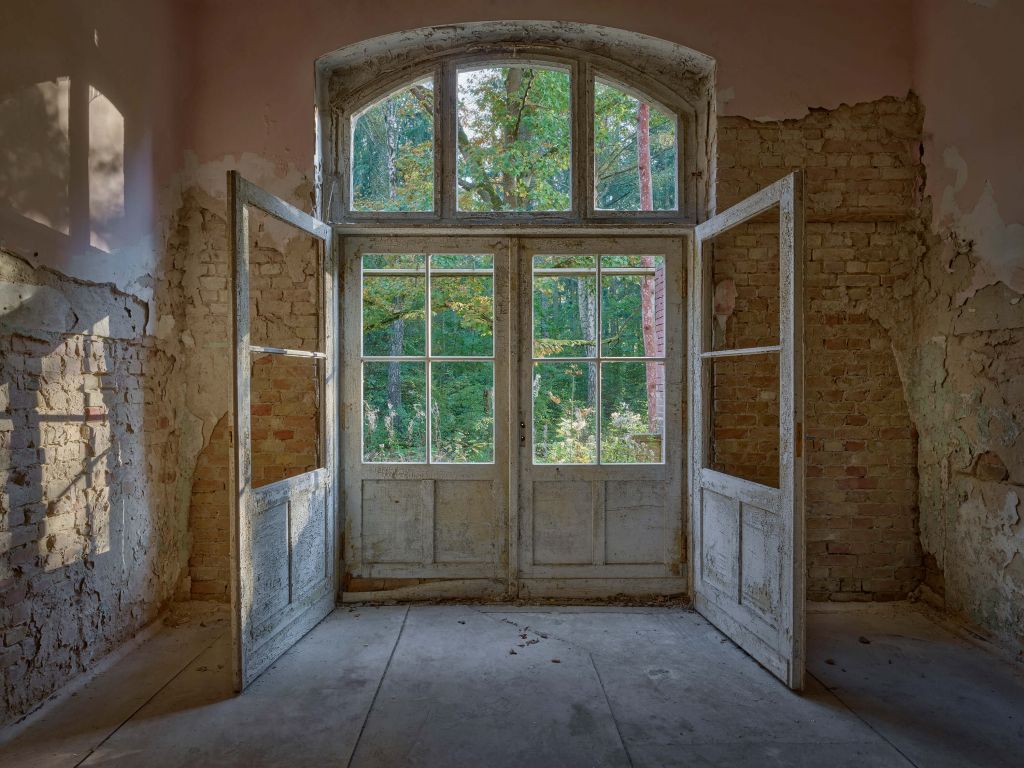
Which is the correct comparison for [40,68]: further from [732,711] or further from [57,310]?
[732,711]

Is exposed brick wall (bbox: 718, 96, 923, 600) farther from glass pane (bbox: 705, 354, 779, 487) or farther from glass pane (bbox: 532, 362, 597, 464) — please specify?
glass pane (bbox: 532, 362, 597, 464)

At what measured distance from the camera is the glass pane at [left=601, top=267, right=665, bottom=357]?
3619 millimetres

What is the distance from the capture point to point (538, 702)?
2.50 m

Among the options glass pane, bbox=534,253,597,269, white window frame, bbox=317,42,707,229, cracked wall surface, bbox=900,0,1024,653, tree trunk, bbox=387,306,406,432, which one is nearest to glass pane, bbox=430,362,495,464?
tree trunk, bbox=387,306,406,432

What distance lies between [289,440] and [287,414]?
15cm

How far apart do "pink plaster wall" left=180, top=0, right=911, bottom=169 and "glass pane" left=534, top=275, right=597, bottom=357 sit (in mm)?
1301

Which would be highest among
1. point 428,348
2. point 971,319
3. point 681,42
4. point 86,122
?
point 681,42

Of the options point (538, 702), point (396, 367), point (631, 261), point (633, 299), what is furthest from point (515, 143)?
point (538, 702)

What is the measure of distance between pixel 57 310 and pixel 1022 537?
4.37 meters

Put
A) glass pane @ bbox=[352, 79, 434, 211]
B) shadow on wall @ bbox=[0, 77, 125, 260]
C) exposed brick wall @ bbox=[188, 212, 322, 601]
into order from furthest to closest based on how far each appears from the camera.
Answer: glass pane @ bbox=[352, 79, 434, 211] < exposed brick wall @ bbox=[188, 212, 322, 601] < shadow on wall @ bbox=[0, 77, 125, 260]

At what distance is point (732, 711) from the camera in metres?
2.44

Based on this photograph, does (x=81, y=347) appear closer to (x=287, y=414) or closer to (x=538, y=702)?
(x=287, y=414)

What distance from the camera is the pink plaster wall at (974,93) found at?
9.46ft

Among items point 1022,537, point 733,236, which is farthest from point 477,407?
point 1022,537
